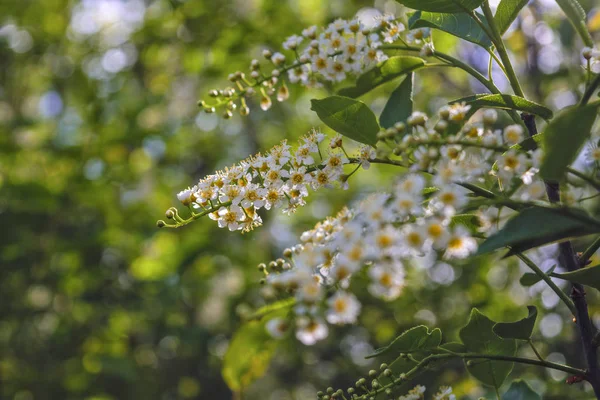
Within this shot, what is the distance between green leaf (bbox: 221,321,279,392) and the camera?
1760mm

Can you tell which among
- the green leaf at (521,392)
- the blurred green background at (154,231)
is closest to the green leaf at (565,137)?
the green leaf at (521,392)

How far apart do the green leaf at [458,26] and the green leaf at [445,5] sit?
10cm

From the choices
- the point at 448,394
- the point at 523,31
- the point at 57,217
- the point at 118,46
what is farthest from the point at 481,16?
the point at 118,46

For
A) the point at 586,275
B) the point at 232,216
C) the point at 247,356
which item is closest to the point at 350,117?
the point at 232,216

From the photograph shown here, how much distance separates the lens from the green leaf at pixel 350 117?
96cm

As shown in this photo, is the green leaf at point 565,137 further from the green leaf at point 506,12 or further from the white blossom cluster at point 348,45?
the white blossom cluster at point 348,45

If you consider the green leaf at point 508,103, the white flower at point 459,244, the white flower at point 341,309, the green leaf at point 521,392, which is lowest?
the green leaf at point 521,392

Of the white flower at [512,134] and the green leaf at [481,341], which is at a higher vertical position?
the white flower at [512,134]

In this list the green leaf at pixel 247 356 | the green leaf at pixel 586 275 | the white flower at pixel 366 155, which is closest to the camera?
the green leaf at pixel 586 275

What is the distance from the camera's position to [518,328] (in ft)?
3.05

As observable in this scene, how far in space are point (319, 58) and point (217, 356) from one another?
7.65ft

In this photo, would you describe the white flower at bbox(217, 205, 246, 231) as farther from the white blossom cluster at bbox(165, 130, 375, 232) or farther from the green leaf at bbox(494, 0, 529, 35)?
the green leaf at bbox(494, 0, 529, 35)

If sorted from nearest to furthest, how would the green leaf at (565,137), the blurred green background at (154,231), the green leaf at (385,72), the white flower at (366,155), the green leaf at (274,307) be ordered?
1. the green leaf at (565,137)
2. the white flower at (366,155)
3. the green leaf at (385,72)
4. the green leaf at (274,307)
5. the blurred green background at (154,231)

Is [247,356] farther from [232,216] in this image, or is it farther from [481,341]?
[481,341]
